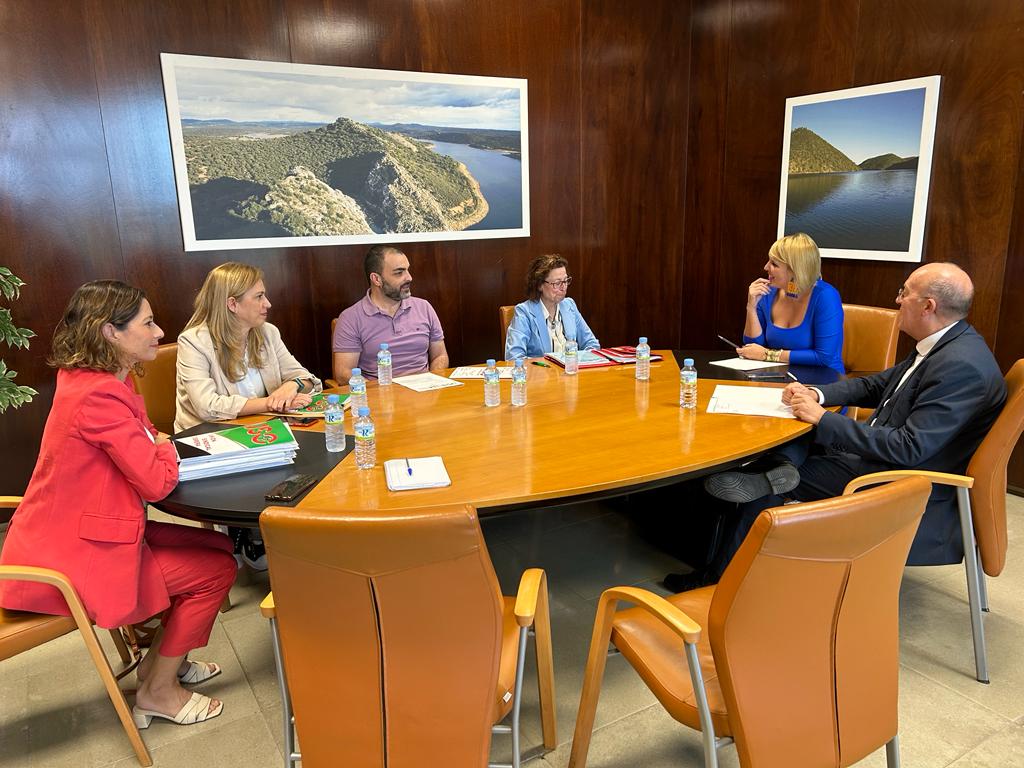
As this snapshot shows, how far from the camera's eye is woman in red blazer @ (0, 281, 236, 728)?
6.24 feet

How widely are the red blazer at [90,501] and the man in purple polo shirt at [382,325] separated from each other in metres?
1.83

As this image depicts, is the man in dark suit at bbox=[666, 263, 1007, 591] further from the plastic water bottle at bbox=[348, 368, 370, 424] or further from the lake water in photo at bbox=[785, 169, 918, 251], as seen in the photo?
the lake water in photo at bbox=[785, 169, 918, 251]

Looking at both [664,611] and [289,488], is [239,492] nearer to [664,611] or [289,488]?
[289,488]

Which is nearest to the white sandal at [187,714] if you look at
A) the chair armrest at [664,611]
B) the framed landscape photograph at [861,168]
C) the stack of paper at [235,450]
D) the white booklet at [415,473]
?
the stack of paper at [235,450]

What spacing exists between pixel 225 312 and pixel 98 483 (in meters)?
1.09

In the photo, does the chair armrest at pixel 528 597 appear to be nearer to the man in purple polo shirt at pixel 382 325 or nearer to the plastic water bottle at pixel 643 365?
the plastic water bottle at pixel 643 365

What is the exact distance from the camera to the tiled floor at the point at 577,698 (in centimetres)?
206

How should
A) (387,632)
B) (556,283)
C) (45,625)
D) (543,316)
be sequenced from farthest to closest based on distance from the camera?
(543,316), (556,283), (45,625), (387,632)

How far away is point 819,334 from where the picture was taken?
348cm

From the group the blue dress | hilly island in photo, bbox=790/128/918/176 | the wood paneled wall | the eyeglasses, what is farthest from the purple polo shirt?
hilly island in photo, bbox=790/128/918/176

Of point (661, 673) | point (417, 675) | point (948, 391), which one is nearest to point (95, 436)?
point (417, 675)

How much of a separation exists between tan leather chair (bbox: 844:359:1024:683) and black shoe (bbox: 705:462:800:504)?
283mm

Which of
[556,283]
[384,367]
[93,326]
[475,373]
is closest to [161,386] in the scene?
[384,367]

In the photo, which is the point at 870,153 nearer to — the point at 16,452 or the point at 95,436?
the point at 95,436
